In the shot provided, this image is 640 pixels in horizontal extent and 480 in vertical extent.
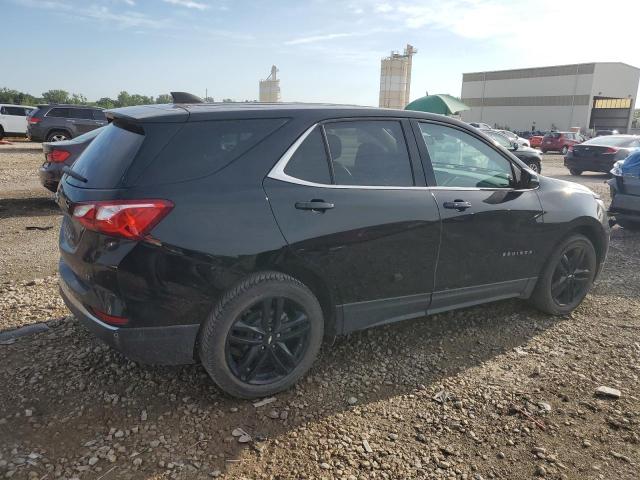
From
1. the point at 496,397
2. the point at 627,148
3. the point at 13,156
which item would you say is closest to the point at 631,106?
the point at 627,148

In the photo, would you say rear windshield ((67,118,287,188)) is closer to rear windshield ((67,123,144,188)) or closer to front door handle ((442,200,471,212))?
rear windshield ((67,123,144,188))

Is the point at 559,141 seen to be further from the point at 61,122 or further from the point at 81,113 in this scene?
the point at 61,122

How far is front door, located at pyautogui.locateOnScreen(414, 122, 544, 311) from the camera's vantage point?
11.7 feet

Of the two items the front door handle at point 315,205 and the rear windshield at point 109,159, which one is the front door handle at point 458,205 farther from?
the rear windshield at point 109,159

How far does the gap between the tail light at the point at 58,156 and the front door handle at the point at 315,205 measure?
5435 mm

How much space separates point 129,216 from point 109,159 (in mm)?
491

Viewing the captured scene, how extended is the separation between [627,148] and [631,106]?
6171cm

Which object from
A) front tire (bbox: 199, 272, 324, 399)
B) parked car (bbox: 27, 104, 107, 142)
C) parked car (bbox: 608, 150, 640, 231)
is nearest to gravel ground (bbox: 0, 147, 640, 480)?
front tire (bbox: 199, 272, 324, 399)

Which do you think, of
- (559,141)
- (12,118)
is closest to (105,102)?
(12,118)

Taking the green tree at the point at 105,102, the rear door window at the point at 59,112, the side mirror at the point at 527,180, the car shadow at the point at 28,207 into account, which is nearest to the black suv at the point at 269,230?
the side mirror at the point at 527,180

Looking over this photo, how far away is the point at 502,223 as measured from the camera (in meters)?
3.80

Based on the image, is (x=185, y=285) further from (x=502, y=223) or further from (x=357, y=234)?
(x=502, y=223)

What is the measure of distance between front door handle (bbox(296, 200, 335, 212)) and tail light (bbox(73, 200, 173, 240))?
0.74 metres

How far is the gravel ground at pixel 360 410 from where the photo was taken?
98.9 inches
